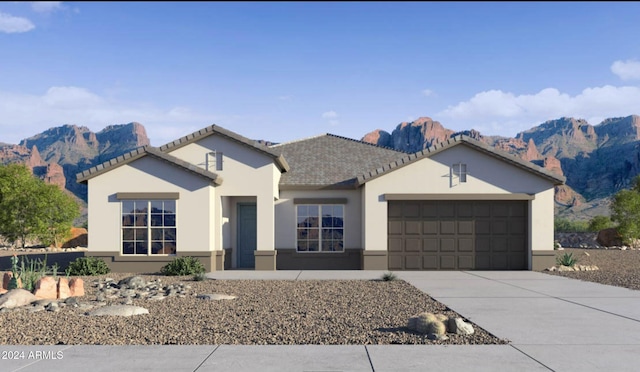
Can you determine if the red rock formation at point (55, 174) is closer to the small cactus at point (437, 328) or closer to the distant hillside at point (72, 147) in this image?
the distant hillside at point (72, 147)

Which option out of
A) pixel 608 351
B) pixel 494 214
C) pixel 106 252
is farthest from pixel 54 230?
pixel 608 351

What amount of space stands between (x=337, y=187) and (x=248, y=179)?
3433 millimetres

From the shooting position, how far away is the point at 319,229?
73.8ft

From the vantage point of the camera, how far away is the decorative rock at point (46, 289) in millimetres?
13273

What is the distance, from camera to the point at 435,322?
891 cm

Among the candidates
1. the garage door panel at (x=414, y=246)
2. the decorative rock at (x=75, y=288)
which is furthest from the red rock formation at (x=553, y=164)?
the decorative rock at (x=75, y=288)

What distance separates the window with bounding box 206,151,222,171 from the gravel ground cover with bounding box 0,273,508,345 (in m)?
7.46

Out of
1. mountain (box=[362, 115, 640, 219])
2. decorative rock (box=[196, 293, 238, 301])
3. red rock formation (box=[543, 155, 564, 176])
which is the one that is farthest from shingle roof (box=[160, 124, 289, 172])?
red rock formation (box=[543, 155, 564, 176])

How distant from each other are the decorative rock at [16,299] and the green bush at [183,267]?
21.5 feet

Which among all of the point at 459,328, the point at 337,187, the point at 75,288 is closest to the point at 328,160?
the point at 337,187

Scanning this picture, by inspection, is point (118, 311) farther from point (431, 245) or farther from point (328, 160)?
point (328, 160)

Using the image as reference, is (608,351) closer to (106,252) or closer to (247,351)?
(247,351)

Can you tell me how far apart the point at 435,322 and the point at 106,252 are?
14412 mm

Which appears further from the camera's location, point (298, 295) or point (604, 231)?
point (604, 231)
